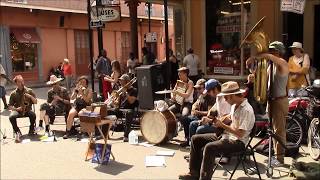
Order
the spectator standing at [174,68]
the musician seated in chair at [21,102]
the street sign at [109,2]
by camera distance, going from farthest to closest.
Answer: the spectator standing at [174,68] → the street sign at [109,2] → the musician seated in chair at [21,102]

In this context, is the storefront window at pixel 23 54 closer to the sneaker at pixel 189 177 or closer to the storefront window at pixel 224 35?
the storefront window at pixel 224 35

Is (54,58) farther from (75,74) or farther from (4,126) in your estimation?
(4,126)

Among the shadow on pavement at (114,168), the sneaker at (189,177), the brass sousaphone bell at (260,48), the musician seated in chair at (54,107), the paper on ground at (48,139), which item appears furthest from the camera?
the musician seated in chair at (54,107)

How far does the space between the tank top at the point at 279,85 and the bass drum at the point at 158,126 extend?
2.16m

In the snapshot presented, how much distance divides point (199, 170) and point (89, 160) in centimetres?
210

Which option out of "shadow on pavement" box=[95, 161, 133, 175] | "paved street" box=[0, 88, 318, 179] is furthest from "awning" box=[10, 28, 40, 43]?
"shadow on pavement" box=[95, 161, 133, 175]

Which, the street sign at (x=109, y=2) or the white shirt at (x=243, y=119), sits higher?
the street sign at (x=109, y=2)

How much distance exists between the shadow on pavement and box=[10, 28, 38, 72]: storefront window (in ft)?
62.1

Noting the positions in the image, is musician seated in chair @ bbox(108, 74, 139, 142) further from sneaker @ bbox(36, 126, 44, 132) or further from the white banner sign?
the white banner sign

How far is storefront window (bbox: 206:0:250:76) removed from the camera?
12.2 meters

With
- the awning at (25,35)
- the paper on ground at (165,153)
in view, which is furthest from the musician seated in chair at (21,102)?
the awning at (25,35)

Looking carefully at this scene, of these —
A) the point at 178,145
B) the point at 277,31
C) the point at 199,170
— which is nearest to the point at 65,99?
the point at 178,145

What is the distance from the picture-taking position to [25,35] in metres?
24.5

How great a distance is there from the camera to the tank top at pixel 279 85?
616cm
